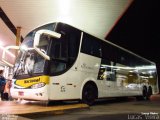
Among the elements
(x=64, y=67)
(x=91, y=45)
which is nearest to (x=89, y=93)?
(x=64, y=67)

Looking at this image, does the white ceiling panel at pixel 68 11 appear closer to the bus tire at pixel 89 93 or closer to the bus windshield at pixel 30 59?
the bus windshield at pixel 30 59

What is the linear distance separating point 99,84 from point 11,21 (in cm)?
761

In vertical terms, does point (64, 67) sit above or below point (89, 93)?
above

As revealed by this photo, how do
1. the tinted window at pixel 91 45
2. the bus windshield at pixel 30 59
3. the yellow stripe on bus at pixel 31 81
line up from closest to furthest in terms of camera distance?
the yellow stripe on bus at pixel 31 81, the bus windshield at pixel 30 59, the tinted window at pixel 91 45

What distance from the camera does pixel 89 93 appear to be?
891 centimetres

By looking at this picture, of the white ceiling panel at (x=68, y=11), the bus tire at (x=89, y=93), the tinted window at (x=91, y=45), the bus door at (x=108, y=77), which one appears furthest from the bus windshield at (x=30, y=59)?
the white ceiling panel at (x=68, y=11)

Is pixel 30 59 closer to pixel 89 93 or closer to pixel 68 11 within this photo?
pixel 89 93

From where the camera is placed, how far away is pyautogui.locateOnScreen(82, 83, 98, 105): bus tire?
8716 millimetres

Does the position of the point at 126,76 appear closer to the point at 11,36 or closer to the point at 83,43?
the point at 83,43

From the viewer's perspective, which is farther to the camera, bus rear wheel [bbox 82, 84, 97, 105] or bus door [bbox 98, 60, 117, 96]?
bus door [bbox 98, 60, 117, 96]

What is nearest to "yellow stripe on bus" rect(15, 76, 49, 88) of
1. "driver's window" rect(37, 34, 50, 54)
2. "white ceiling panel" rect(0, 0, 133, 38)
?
"driver's window" rect(37, 34, 50, 54)

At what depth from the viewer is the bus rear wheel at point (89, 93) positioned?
8.72 metres

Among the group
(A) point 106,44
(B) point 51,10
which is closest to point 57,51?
(A) point 106,44

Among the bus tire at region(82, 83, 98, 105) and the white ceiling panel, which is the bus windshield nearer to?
the bus tire at region(82, 83, 98, 105)
